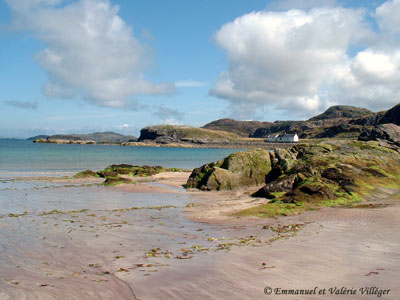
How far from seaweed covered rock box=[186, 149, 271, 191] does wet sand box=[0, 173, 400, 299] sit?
7.03m

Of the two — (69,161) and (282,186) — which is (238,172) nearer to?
(282,186)

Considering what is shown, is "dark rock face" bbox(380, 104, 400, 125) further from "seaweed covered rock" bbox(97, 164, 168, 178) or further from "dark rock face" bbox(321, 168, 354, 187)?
"dark rock face" bbox(321, 168, 354, 187)

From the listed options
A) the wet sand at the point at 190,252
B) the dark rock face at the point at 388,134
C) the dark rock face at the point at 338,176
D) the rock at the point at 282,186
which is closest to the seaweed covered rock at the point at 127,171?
the wet sand at the point at 190,252

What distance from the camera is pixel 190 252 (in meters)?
9.01

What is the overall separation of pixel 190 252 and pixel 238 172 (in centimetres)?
1526

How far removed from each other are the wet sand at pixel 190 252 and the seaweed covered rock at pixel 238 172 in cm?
703

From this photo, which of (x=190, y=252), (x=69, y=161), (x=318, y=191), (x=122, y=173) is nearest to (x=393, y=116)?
(x=69, y=161)

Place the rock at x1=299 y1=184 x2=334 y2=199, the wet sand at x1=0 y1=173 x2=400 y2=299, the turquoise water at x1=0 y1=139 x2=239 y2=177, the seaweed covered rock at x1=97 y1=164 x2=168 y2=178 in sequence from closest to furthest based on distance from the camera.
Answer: the wet sand at x1=0 y1=173 x2=400 y2=299 → the rock at x1=299 y1=184 x2=334 y2=199 → the seaweed covered rock at x1=97 y1=164 x2=168 y2=178 → the turquoise water at x1=0 y1=139 x2=239 y2=177

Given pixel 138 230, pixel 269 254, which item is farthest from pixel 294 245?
pixel 138 230

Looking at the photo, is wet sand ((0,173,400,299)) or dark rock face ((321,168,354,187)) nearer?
wet sand ((0,173,400,299))

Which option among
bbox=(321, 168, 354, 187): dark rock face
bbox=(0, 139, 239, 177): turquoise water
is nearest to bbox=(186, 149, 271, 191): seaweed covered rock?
bbox=(321, 168, 354, 187): dark rock face

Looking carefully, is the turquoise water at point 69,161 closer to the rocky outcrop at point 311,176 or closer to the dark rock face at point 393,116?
the rocky outcrop at point 311,176

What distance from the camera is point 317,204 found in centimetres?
1566

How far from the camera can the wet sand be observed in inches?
252
